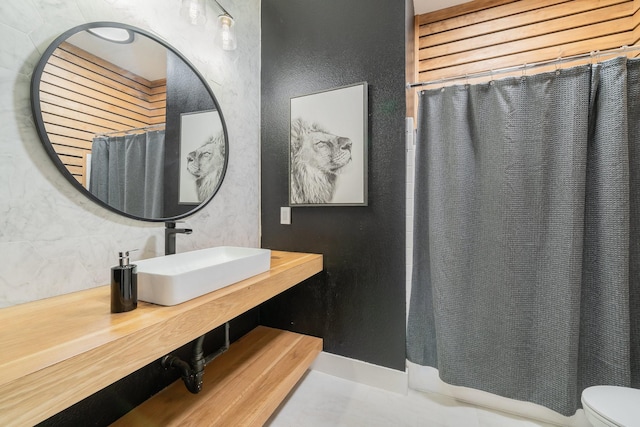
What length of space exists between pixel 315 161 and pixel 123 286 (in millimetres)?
1305

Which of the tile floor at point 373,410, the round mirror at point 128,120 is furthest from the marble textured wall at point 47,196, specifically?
the tile floor at point 373,410

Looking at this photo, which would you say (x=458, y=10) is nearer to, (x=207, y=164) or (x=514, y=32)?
(x=514, y=32)

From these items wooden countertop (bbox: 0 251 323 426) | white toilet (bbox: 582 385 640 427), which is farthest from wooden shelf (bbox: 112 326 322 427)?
white toilet (bbox: 582 385 640 427)

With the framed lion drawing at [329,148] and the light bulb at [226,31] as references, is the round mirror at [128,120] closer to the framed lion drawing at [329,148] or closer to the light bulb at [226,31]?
the light bulb at [226,31]

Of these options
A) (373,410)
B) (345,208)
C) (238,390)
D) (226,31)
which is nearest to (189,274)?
(238,390)

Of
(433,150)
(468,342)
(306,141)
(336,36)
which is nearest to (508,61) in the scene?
(433,150)

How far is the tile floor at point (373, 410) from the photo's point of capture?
141 centimetres

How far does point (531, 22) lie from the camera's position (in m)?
1.92

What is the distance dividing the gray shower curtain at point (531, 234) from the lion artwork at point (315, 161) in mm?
522

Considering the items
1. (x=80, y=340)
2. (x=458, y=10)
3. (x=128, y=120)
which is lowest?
(x=80, y=340)

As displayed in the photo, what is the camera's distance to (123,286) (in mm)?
783

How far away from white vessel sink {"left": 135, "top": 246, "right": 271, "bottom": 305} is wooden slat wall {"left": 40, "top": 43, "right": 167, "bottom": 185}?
477 millimetres

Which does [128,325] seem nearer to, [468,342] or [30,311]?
[30,311]

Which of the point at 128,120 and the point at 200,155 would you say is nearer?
the point at 128,120
